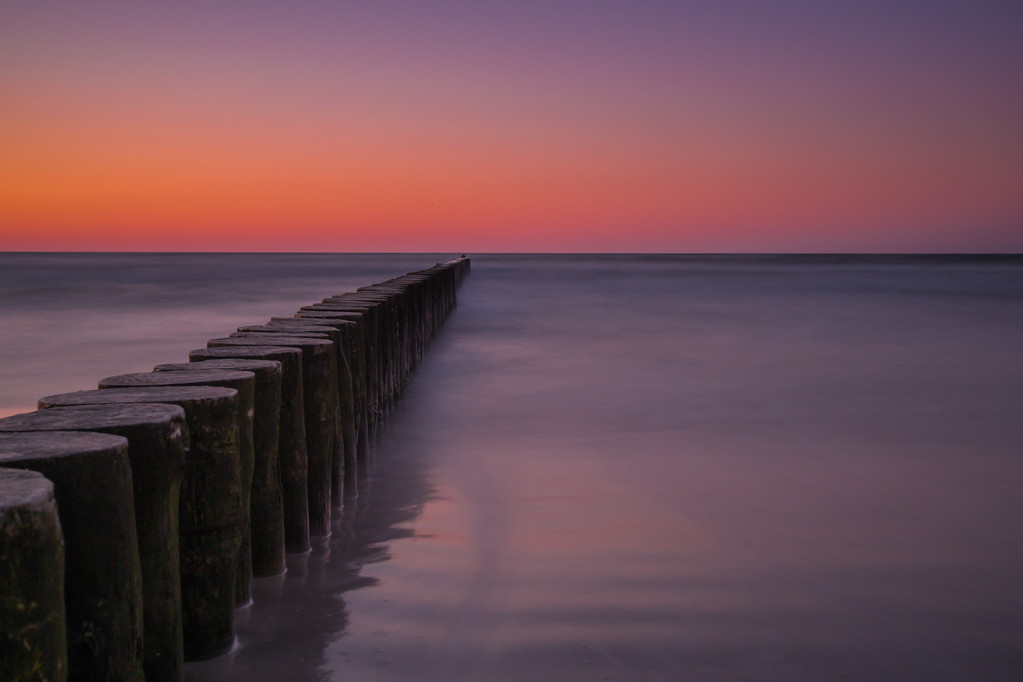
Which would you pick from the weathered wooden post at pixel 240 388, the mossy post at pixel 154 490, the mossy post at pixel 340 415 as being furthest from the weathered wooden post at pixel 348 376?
the mossy post at pixel 154 490

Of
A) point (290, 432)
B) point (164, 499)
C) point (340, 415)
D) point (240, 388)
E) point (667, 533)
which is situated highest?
point (240, 388)

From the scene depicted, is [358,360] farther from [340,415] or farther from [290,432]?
[290,432]

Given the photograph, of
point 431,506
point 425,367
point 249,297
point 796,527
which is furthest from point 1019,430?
point 249,297

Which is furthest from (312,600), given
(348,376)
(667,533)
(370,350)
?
(370,350)

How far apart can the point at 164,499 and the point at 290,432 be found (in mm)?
1274

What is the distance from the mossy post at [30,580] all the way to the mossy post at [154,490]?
0.41 m

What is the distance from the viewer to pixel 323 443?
3842mm

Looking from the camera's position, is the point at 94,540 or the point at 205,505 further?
the point at 205,505

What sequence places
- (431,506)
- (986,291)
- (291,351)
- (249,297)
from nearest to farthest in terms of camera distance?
(291,351) < (431,506) < (249,297) < (986,291)

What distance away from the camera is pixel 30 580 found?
5.21 ft

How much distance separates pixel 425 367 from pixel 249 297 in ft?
56.0

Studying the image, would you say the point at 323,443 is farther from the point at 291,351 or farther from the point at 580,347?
the point at 580,347

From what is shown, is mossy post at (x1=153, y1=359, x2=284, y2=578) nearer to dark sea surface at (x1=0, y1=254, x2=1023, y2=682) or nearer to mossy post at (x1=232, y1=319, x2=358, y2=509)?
dark sea surface at (x1=0, y1=254, x2=1023, y2=682)

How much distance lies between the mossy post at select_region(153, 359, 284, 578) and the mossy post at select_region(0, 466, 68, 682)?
4.41 ft
